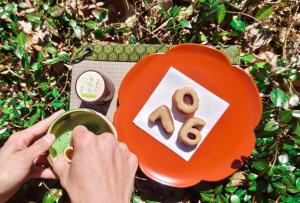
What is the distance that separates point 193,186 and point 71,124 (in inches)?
23.3

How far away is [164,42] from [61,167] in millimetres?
786

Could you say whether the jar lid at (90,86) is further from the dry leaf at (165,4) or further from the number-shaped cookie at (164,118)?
the dry leaf at (165,4)

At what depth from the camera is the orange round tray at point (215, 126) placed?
185 centimetres

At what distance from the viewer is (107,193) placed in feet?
4.91

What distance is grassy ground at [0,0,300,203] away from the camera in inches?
75.5

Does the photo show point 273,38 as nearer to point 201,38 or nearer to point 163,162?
point 201,38

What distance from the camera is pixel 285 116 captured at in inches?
71.6

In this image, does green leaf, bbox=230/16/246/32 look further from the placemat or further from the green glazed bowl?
the green glazed bowl

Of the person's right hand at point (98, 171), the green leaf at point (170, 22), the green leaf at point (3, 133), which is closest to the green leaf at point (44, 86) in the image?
the green leaf at point (3, 133)

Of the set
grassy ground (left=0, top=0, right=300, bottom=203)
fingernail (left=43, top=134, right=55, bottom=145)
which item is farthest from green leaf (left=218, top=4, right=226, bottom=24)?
fingernail (left=43, top=134, right=55, bottom=145)

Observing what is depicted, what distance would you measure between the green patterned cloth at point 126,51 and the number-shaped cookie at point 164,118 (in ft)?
0.90

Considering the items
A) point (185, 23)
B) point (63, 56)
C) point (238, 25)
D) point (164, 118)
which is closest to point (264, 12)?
→ point (238, 25)

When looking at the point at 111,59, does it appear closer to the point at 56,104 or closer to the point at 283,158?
the point at 56,104

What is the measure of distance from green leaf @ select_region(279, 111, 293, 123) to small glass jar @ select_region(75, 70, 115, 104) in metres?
0.71
